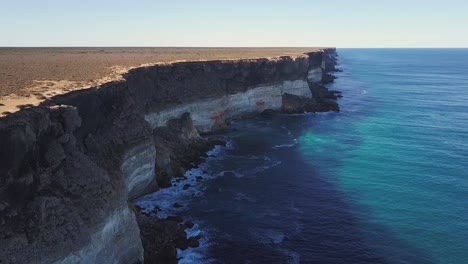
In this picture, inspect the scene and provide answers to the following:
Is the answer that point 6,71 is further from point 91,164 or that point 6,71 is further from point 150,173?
point 91,164

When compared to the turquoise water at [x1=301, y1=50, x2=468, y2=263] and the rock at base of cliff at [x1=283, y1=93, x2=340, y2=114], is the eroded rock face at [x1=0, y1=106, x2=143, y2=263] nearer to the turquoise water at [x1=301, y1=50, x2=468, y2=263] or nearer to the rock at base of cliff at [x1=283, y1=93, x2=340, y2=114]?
the turquoise water at [x1=301, y1=50, x2=468, y2=263]

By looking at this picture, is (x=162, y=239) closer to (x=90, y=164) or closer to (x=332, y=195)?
(x=90, y=164)

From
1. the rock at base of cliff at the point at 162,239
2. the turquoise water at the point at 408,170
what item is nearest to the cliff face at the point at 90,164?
the rock at base of cliff at the point at 162,239

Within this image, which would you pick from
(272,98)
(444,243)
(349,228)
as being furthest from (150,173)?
(272,98)

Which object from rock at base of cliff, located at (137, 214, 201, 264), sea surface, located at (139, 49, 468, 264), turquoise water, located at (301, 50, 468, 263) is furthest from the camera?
turquoise water, located at (301, 50, 468, 263)

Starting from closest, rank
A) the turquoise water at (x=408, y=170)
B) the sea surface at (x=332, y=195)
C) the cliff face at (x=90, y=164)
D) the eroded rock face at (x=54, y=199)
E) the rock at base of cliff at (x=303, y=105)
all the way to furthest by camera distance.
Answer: the eroded rock face at (x=54, y=199) → the cliff face at (x=90, y=164) → the sea surface at (x=332, y=195) → the turquoise water at (x=408, y=170) → the rock at base of cliff at (x=303, y=105)

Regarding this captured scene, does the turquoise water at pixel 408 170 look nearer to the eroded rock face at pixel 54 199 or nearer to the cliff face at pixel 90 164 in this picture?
the cliff face at pixel 90 164

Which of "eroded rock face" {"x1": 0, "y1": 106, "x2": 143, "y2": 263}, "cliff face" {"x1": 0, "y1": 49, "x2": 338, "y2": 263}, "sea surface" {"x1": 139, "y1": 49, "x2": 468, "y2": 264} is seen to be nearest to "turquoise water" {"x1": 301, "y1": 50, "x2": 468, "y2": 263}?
"sea surface" {"x1": 139, "y1": 49, "x2": 468, "y2": 264}
